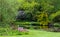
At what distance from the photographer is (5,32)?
1736cm

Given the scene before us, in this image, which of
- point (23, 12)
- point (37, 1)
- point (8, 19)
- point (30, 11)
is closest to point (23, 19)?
point (23, 12)

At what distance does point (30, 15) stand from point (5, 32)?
47.0ft

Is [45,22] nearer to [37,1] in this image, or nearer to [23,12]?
[37,1]

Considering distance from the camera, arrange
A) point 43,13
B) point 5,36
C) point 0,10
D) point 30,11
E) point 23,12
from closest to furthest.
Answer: point 5,36
point 0,10
point 43,13
point 30,11
point 23,12

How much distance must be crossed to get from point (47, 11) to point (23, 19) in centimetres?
660

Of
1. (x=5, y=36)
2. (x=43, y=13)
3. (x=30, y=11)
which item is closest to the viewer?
(x=5, y=36)

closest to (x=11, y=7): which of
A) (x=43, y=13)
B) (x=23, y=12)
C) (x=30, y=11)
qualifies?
(x=43, y=13)

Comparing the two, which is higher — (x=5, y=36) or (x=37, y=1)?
(x=37, y=1)

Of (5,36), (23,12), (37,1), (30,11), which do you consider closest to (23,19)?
(23,12)

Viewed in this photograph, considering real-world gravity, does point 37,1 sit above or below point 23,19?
above

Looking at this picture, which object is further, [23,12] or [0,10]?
[23,12]

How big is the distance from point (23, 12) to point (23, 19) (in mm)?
1413

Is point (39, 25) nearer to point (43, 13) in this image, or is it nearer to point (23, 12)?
point (43, 13)

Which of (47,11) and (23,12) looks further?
(23,12)
